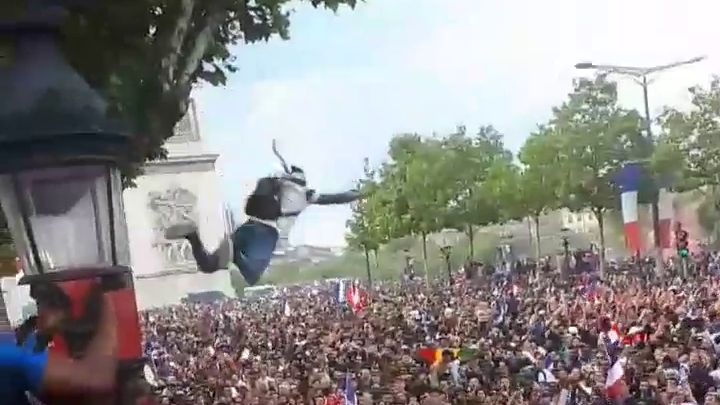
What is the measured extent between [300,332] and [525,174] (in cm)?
60

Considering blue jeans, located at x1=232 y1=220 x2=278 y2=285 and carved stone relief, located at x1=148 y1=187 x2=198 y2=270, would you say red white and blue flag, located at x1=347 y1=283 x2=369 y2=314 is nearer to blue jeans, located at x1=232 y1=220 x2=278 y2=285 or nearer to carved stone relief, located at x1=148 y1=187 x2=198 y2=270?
blue jeans, located at x1=232 y1=220 x2=278 y2=285

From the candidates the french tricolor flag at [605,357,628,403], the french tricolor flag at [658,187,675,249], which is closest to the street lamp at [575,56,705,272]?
the french tricolor flag at [658,187,675,249]

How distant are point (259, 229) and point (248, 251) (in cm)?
5

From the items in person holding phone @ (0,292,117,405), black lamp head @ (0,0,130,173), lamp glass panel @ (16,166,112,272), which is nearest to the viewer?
lamp glass panel @ (16,166,112,272)

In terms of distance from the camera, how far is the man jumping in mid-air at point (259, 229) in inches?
85.0

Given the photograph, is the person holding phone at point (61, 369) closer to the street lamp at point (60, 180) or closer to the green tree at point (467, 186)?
the street lamp at point (60, 180)

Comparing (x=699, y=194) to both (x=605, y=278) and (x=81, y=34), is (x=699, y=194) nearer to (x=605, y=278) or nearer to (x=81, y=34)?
(x=605, y=278)

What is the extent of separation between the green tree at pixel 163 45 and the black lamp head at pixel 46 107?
7cm

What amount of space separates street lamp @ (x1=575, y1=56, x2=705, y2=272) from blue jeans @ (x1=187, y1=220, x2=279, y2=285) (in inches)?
31.1

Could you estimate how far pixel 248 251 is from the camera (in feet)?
7.11

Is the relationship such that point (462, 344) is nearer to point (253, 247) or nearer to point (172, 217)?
point (253, 247)

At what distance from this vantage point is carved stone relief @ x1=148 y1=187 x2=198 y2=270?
2.15m

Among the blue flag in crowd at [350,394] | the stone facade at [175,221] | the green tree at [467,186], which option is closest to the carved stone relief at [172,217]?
the stone facade at [175,221]

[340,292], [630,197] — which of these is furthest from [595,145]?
[340,292]
